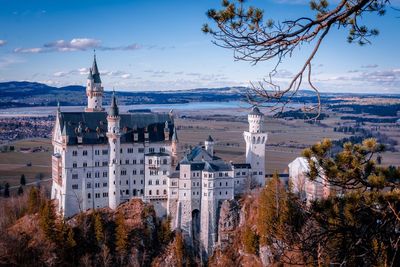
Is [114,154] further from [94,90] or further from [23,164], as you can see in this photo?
[23,164]

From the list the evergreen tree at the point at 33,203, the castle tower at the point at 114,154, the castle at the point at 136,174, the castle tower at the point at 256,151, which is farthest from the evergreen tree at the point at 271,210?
the evergreen tree at the point at 33,203

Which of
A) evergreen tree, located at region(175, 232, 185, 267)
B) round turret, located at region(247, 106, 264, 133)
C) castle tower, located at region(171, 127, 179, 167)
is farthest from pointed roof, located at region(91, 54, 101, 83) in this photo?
evergreen tree, located at region(175, 232, 185, 267)

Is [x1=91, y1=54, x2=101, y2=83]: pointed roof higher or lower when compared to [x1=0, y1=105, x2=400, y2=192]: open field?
higher

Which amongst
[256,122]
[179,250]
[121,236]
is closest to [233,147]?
[256,122]

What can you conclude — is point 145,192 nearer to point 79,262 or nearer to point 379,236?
point 79,262

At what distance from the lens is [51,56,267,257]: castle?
59844 millimetres

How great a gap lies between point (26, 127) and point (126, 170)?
144 m

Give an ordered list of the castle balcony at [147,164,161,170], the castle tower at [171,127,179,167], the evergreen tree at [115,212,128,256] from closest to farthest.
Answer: the evergreen tree at [115,212,128,256] → the castle balcony at [147,164,161,170] → the castle tower at [171,127,179,167]

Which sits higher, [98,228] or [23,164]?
[98,228]

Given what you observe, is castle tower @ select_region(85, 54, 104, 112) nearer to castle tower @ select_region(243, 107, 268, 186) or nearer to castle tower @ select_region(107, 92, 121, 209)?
castle tower @ select_region(107, 92, 121, 209)

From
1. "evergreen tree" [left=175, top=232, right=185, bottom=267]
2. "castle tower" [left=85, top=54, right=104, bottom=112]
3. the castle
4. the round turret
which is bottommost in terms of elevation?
"evergreen tree" [left=175, top=232, right=185, bottom=267]

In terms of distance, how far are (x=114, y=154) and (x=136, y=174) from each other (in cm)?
375

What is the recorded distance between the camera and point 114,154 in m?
60.3

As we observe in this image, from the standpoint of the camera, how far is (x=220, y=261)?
59781 millimetres
